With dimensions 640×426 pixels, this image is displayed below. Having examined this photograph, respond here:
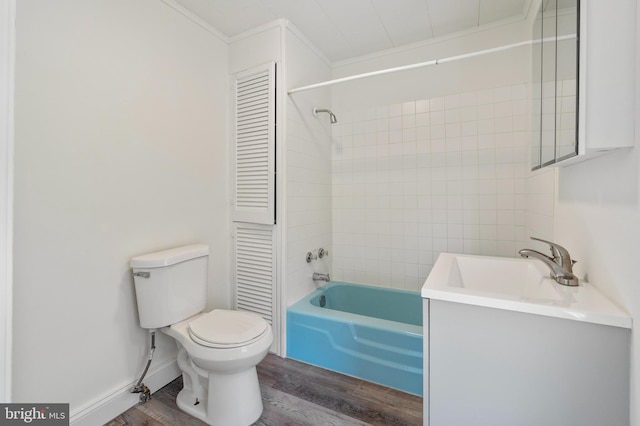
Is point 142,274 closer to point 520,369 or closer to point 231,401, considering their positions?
point 231,401

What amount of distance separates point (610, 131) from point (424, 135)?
1563 millimetres

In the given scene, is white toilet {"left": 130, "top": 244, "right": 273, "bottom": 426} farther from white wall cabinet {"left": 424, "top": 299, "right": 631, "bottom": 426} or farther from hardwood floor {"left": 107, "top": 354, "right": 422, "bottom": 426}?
white wall cabinet {"left": 424, "top": 299, "right": 631, "bottom": 426}

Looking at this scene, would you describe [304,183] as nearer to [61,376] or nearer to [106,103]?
[106,103]

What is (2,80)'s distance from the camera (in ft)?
3.54

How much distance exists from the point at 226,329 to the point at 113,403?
70 cm

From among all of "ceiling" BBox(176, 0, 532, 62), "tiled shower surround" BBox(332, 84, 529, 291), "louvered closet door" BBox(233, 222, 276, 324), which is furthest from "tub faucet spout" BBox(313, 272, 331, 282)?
"ceiling" BBox(176, 0, 532, 62)

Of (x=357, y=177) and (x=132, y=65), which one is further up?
(x=132, y=65)

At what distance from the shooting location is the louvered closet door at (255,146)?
2.05 meters

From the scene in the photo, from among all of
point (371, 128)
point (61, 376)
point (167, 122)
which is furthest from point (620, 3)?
point (61, 376)

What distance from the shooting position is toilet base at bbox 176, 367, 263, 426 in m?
1.43

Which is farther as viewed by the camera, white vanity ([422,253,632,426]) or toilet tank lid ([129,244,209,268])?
toilet tank lid ([129,244,209,268])

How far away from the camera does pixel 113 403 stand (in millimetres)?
1500

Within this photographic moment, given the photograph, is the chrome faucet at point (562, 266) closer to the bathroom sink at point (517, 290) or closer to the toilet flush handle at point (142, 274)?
the bathroom sink at point (517, 290)

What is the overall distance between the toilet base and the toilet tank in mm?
401
